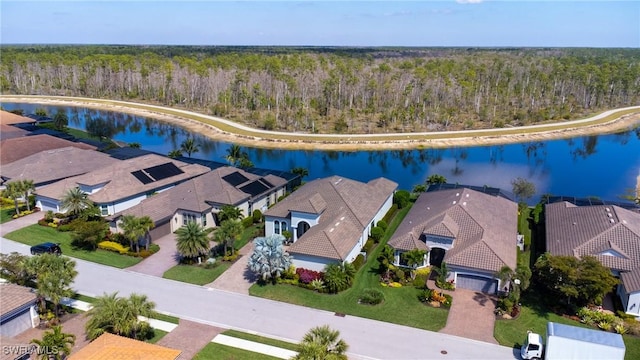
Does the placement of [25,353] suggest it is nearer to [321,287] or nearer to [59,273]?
[59,273]

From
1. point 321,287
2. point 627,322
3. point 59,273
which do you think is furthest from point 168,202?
point 627,322

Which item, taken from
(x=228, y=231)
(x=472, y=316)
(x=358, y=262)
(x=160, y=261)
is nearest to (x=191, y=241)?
(x=228, y=231)

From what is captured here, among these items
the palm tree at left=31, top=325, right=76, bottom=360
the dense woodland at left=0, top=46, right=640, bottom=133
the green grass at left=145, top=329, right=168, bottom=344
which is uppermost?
the dense woodland at left=0, top=46, right=640, bottom=133

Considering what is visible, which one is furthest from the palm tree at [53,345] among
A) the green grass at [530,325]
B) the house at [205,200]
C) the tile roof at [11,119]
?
the tile roof at [11,119]

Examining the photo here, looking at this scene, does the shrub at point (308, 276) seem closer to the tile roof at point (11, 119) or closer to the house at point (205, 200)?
the house at point (205, 200)

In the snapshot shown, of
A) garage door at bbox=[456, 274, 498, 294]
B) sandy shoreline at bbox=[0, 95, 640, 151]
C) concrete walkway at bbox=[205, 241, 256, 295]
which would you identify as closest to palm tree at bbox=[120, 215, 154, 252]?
concrete walkway at bbox=[205, 241, 256, 295]

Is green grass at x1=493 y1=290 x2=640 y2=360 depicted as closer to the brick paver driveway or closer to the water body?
the brick paver driveway
